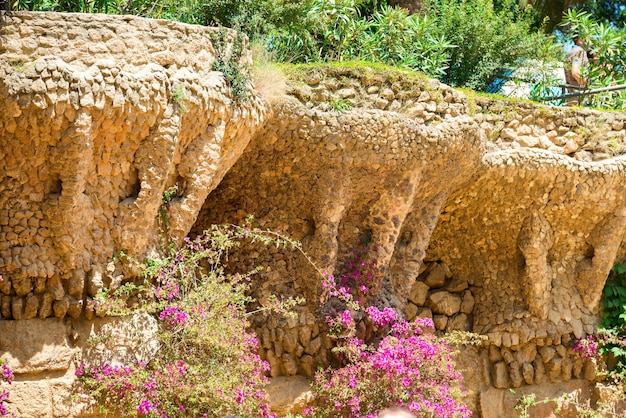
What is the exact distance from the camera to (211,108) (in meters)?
6.91

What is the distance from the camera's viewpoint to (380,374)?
25.8ft

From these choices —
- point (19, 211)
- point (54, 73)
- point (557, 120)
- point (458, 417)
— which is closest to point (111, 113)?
point (54, 73)

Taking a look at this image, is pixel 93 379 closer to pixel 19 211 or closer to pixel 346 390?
pixel 19 211

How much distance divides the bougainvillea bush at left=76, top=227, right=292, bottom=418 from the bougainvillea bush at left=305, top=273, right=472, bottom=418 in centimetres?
90

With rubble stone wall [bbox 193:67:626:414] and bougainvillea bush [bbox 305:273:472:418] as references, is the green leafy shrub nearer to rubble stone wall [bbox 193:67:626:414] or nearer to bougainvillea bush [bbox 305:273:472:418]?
rubble stone wall [bbox 193:67:626:414]

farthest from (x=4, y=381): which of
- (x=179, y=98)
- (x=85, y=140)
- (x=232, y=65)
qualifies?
(x=232, y=65)

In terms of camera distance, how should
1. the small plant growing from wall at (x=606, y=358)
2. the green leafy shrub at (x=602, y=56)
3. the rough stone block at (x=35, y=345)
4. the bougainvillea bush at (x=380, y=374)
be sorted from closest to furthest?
the rough stone block at (x=35, y=345), the bougainvillea bush at (x=380, y=374), the small plant growing from wall at (x=606, y=358), the green leafy shrub at (x=602, y=56)

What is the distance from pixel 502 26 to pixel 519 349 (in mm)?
3474

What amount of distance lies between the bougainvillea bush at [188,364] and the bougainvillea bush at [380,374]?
900 millimetres

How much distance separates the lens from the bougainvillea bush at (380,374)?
780 cm

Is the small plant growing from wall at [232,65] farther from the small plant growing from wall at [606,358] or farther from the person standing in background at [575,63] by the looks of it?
the person standing in background at [575,63]

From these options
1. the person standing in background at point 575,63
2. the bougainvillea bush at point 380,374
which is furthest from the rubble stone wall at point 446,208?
the person standing in background at point 575,63

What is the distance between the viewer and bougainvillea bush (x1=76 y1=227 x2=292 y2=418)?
653cm

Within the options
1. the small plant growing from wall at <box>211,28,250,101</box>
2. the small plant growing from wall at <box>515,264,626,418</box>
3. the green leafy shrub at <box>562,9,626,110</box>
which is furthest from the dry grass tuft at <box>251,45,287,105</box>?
the green leafy shrub at <box>562,9,626,110</box>
